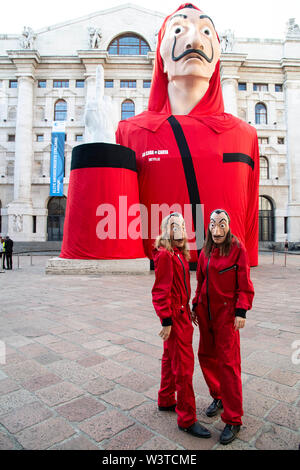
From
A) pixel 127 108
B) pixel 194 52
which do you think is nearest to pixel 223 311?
pixel 194 52

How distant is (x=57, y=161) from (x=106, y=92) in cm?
823

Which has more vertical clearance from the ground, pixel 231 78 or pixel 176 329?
pixel 231 78

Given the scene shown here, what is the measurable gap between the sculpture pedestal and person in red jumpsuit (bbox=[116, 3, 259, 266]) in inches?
33.0

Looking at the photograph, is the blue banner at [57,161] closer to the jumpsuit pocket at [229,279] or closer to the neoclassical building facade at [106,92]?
the neoclassical building facade at [106,92]

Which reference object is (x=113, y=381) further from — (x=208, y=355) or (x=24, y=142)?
(x=24, y=142)

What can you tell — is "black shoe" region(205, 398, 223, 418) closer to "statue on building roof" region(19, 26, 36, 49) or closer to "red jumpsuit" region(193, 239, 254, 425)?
"red jumpsuit" region(193, 239, 254, 425)

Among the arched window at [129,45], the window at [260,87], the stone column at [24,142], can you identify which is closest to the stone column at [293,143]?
the window at [260,87]

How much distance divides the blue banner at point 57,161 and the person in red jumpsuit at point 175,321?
25.3 metres

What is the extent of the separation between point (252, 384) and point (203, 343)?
680 millimetres

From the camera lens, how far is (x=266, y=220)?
2786cm

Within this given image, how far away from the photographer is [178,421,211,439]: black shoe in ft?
5.78

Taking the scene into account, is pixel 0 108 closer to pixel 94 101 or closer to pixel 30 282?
pixel 94 101

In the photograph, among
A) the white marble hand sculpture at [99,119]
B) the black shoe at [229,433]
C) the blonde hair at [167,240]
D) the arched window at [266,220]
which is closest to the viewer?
the black shoe at [229,433]

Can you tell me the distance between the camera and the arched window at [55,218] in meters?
27.3
